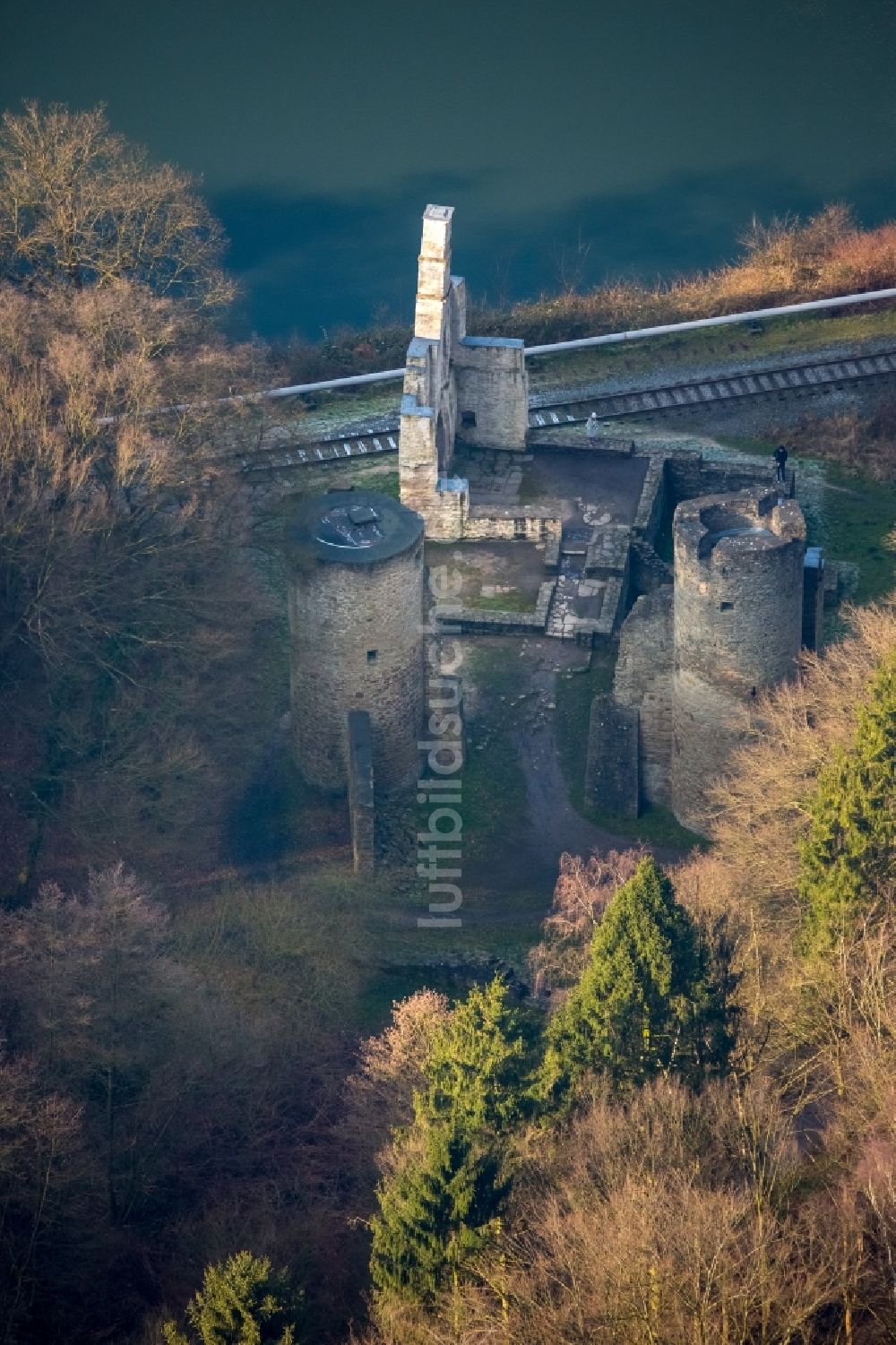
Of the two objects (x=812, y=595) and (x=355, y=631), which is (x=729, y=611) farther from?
(x=355, y=631)

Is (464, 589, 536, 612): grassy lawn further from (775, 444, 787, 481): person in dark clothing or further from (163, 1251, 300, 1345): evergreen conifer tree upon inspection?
(163, 1251, 300, 1345): evergreen conifer tree

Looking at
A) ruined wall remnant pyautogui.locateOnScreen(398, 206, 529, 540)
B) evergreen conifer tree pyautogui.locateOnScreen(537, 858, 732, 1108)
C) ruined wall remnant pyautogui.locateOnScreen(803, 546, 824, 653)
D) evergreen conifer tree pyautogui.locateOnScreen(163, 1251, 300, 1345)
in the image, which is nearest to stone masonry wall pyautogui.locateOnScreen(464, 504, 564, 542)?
ruined wall remnant pyautogui.locateOnScreen(398, 206, 529, 540)

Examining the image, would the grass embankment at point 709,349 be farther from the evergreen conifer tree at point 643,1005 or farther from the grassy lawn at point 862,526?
the evergreen conifer tree at point 643,1005

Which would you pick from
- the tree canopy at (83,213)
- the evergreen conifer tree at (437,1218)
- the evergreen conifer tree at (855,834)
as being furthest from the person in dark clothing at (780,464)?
the evergreen conifer tree at (437,1218)

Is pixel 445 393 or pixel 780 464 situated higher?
pixel 445 393

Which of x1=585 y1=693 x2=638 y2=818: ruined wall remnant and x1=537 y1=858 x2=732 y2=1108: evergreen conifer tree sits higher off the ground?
x1=585 y1=693 x2=638 y2=818: ruined wall remnant

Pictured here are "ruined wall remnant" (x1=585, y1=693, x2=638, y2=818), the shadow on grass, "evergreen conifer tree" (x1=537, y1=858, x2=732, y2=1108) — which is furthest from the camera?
"ruined wall remnant" (x1=585, y1=693, x2=638, y2=818)

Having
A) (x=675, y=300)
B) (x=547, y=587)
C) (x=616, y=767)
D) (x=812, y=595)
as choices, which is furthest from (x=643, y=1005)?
(x=675, y=300)
